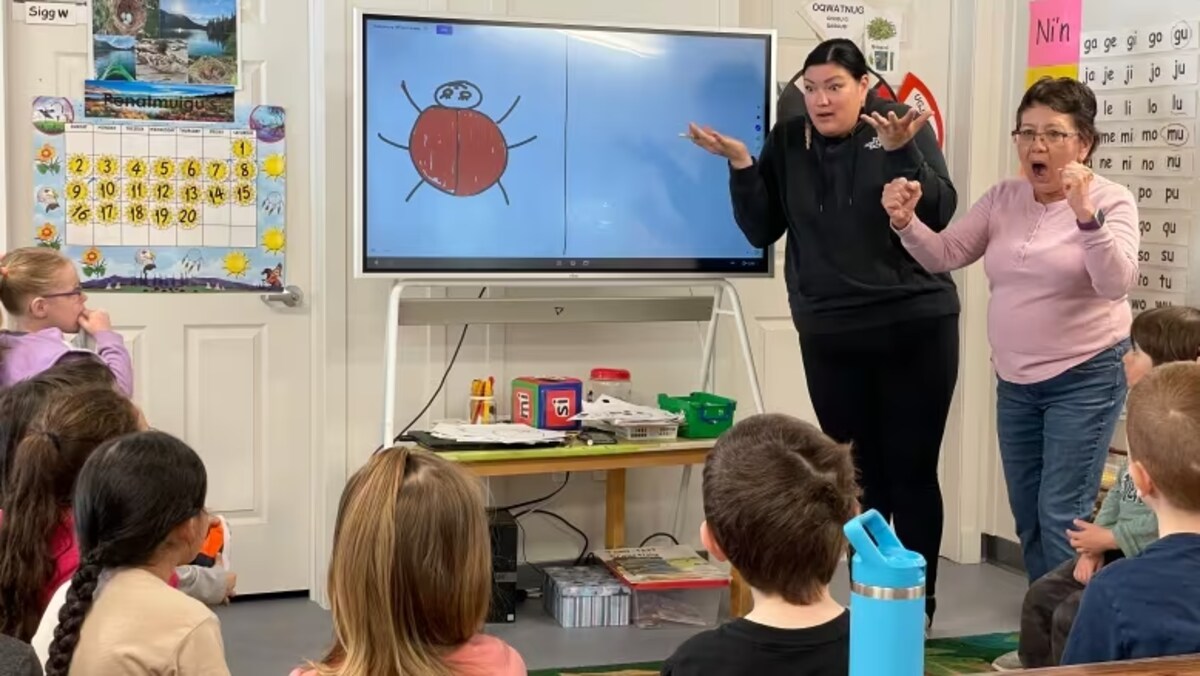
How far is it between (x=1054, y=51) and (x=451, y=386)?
6.89 ft

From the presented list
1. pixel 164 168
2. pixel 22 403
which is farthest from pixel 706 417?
pixel 22 403

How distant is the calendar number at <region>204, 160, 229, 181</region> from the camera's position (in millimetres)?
4066

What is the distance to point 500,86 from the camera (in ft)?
12.7

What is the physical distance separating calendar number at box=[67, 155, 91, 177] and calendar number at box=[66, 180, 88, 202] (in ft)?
0.08

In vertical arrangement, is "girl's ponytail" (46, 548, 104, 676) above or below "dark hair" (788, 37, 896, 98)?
below

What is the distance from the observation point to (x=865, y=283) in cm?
358

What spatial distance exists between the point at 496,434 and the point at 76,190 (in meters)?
1.33

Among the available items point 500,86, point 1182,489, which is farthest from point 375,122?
point 1182,489

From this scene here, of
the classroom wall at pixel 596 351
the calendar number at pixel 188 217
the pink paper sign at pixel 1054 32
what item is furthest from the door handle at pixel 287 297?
the pink paper sign at pixel 1054 32

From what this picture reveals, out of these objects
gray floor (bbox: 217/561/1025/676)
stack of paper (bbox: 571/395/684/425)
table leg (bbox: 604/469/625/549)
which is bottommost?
gray floor (bbox: 217/561/1025/676)

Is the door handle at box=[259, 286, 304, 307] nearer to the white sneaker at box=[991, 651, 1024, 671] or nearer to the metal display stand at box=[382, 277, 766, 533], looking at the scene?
the metal display stand at box=[382, 277, 766, 533]

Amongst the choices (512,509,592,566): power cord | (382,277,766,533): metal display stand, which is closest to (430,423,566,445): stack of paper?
(382,277,766,533): metal display stand

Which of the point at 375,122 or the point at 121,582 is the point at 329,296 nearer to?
the point at 375,122

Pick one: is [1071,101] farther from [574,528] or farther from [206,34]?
[206,34]
